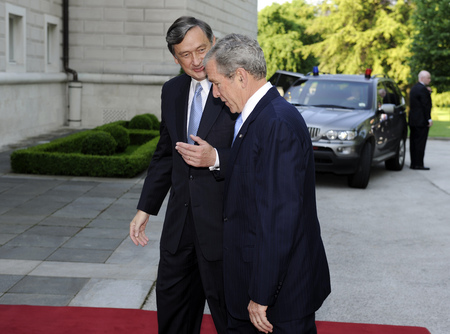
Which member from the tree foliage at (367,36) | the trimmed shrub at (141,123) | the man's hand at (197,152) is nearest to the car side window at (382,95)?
the trimmed shrub at (141,123)

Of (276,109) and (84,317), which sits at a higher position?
(276,109)

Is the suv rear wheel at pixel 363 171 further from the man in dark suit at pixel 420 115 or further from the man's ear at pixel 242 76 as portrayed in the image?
the man's ear at pixel 242 76

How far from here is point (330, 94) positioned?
12.8 meters

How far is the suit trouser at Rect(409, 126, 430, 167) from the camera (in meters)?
14.2

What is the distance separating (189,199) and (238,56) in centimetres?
102

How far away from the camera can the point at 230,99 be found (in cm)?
288

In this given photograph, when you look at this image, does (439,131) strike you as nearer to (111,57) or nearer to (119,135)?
(111,57)

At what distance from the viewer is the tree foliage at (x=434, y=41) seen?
36656 mm

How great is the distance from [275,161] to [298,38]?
7288 centimetres

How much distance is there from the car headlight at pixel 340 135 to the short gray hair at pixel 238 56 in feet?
28.3

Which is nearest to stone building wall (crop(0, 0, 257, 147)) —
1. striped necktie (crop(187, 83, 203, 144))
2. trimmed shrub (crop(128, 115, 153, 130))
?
trimmed shrub (crop(128, 115, 153, 130))

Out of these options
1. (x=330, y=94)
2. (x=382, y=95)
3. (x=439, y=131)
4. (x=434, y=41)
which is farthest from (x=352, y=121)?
(x=434, y=41)

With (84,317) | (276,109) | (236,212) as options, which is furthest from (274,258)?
(84,317)

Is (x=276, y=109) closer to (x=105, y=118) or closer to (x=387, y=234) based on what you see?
(x=387, y=234)
